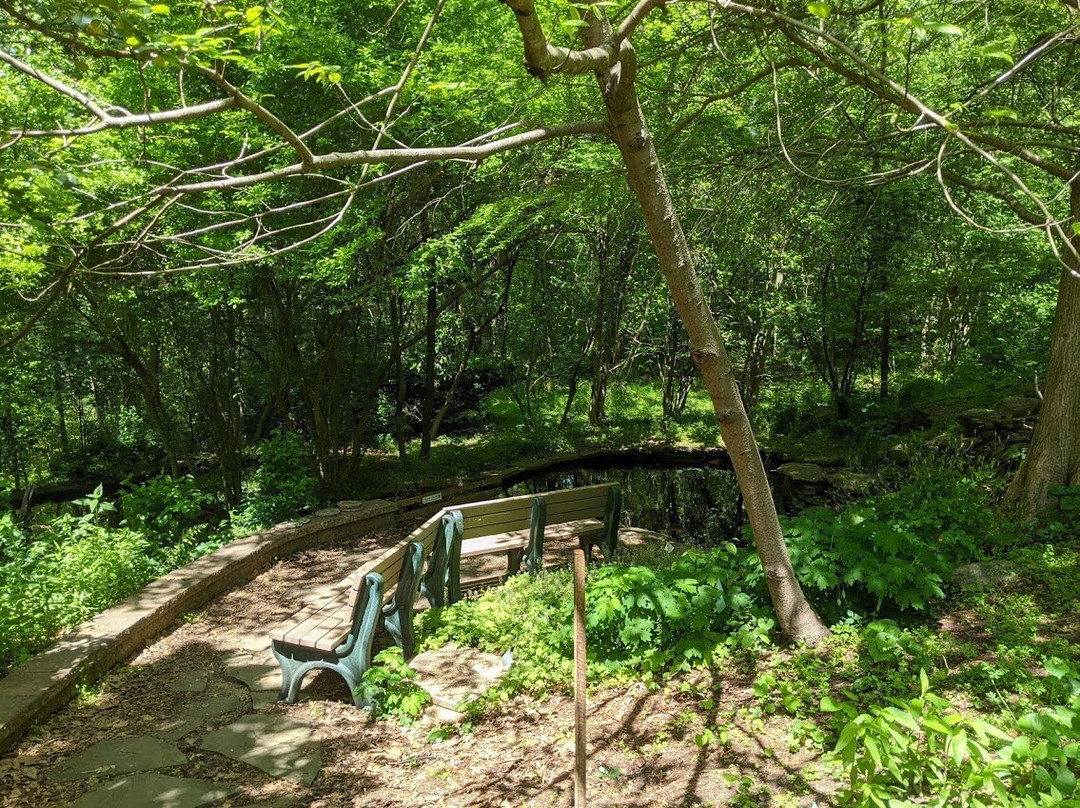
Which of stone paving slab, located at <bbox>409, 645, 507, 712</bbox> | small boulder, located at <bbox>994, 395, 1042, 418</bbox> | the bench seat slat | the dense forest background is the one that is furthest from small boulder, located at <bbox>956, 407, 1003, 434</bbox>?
the bench seat slat

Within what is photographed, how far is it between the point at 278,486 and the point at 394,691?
507cm

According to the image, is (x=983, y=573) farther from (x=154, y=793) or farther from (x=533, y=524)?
(x=154, y=793)

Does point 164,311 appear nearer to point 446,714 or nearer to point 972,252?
point 446,714

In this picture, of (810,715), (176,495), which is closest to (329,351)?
(176,495)

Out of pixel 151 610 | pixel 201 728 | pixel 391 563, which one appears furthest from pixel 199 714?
pixel 391 563

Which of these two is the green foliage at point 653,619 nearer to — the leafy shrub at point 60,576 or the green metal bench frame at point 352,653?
the green metal bench frame at point 352,653

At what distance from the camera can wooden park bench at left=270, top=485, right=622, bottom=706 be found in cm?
481

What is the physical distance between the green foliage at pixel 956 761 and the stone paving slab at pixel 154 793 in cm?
313

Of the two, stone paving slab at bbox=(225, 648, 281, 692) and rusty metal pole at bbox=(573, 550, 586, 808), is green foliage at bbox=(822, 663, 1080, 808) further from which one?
stone paving slab at bbox=(225, 648, 281, 692)

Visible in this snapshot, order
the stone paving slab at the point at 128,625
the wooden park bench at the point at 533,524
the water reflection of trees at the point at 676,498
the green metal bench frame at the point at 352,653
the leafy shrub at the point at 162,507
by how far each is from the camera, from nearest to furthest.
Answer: the stone paving slab at the point at 128,625 < the green metal bench frame at the point at 352,653 < the wooden park bench at the point at 533,524 < the leafy shrub at the point at 162,507 < the water reflection of trees at the point at 676,498

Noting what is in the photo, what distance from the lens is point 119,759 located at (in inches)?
167

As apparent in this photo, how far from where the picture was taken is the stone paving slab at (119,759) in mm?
4094

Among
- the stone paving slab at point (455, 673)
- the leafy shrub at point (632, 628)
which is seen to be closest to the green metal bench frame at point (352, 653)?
the stone paving slab at point (455, 673)

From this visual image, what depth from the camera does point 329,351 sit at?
34.6 ft
